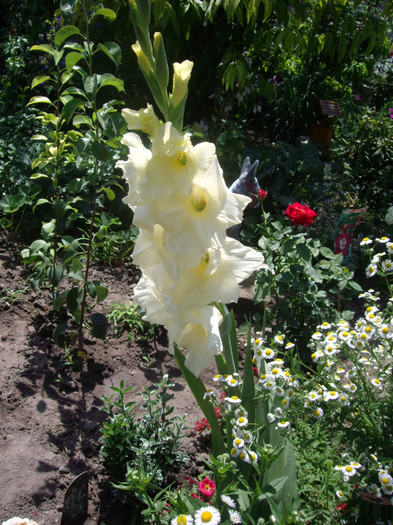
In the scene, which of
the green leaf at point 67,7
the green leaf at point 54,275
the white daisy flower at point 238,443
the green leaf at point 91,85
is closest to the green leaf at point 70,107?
the green leaf at point 91,85

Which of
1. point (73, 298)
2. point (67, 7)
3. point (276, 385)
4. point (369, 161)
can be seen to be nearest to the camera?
point (276, 385)

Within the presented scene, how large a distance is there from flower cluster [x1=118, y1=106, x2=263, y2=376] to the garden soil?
3.38 ft

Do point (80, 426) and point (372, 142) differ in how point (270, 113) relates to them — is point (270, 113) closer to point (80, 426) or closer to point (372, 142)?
point (372, 142)

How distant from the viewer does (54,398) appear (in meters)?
2.17

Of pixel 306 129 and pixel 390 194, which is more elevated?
pixel 306 129

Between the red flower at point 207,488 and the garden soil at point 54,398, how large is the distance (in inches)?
8.5

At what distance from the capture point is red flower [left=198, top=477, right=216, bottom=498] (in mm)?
1654

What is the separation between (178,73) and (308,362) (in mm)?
1999

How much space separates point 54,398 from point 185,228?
1.54m

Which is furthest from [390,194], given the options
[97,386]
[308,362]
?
[97,386]

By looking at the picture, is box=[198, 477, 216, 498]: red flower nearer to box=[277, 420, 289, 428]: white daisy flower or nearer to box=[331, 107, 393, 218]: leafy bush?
box=[277, 420, 289, 428]: white daisy flower

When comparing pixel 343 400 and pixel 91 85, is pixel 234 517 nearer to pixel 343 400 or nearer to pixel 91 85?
pixel 343 400

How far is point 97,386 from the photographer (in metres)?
2.29

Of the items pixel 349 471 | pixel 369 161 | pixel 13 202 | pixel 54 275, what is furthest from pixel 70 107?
pixel 369 161
